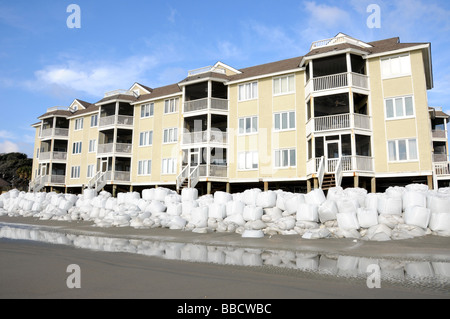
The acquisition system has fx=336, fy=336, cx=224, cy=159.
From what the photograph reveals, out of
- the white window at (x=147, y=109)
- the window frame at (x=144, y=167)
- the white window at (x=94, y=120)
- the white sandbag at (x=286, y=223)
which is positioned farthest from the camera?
the white window at (x=94, y=120)

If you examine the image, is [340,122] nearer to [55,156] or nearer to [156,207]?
[156,207]

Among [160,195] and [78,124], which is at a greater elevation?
[78,124]

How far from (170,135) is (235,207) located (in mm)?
19162

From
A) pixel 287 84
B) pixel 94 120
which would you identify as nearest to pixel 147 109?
pixel 94 120

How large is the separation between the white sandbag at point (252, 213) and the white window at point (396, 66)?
15142 mm

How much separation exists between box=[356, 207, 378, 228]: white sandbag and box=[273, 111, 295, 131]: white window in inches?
591

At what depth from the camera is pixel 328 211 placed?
33.4 ft

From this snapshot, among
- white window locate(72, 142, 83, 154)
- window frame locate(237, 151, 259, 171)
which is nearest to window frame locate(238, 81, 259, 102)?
window frame locate(237, 151, 259, 171)

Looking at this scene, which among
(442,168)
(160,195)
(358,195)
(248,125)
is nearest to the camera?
(358,195)

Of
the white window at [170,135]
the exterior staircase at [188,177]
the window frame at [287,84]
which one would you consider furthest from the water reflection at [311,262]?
the white window at [170,135]

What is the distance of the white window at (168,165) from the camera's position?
29.1 meters

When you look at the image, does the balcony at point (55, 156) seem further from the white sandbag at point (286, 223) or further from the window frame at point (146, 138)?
the white sandbag at point (286, 223)

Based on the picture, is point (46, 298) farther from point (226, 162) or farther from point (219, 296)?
point (226, 162)
